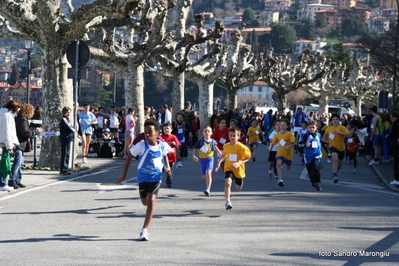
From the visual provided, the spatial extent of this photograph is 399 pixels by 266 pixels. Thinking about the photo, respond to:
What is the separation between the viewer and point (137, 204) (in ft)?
43.4

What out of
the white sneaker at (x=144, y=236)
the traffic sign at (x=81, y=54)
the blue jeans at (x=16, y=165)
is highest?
the traffic sign at (x=81, y=54)

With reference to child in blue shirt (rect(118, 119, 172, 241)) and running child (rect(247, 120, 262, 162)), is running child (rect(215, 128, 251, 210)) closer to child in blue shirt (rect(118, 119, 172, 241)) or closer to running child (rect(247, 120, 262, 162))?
child in blue shirt (rect(118, 119, 172, 241))

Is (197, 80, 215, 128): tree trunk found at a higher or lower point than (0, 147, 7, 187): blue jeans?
higher

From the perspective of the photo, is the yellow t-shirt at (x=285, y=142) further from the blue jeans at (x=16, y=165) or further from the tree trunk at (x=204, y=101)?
the tree trunk at (x=204, y=101)

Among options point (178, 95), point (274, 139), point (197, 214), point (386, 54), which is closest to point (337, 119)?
point (274, 139)

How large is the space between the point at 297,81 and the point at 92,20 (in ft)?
154

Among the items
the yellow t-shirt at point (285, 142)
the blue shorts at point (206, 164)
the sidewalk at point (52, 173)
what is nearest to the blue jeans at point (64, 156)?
the sidewalk at point (52, 173)

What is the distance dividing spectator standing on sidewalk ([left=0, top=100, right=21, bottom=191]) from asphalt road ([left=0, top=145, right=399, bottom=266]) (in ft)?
1.51

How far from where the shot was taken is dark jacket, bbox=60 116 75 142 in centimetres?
1836

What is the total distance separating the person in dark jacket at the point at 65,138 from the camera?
18.4 metres

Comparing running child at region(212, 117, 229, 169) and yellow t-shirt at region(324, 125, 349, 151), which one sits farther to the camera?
yellow t-shirt at region(324, 125, 349, 151)

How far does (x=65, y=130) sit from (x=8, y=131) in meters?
3.93

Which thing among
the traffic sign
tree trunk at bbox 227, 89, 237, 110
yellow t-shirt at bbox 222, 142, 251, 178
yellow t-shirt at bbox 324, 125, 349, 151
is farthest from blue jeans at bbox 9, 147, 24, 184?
tree trunk at bbox 227, 89, 237, 110

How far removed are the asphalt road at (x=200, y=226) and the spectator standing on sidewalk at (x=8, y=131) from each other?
46 cm
